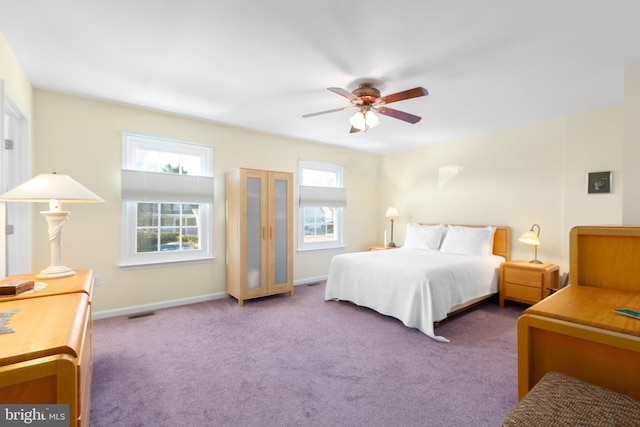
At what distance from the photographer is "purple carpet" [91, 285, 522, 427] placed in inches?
71.9

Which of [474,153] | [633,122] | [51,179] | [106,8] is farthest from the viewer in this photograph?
[474,153]

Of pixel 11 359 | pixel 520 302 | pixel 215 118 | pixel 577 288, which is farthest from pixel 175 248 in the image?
pixel 520 302

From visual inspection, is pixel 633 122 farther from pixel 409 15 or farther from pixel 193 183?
pixel 193 183

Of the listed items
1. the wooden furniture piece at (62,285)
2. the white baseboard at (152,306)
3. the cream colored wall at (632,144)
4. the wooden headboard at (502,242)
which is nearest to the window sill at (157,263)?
the white baseboard at (152,306)

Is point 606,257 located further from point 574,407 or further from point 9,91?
point 9,91

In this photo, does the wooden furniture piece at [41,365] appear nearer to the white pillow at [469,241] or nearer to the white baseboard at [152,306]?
the white baseboard at [152,306]

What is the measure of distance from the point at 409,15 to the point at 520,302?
3.61 m

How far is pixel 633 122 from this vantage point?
8.09ft

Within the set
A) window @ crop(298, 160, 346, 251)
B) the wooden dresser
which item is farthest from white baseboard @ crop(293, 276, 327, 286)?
the wooden dresser

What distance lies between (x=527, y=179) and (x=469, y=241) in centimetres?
114

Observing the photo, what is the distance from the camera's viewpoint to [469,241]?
164 inches

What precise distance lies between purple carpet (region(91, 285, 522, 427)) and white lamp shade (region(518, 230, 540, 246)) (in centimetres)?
95

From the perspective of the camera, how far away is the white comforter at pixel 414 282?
9.82 feet

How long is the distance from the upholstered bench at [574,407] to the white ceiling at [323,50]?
2001mm
